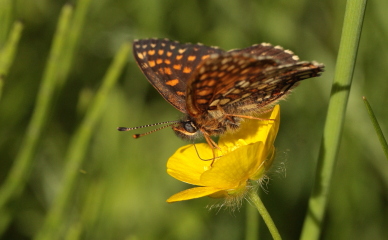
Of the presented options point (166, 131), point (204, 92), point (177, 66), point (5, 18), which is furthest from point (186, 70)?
point (166, 131)

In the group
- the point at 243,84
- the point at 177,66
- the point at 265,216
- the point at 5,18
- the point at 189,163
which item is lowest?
the point at 265,216

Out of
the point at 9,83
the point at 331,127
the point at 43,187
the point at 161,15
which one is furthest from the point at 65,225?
the point at 331,127

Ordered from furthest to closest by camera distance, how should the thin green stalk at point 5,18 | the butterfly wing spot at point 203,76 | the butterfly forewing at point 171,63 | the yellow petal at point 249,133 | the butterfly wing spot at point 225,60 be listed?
1. the thin green stalk at point 5,18
2. the butterfly forewing at point 171,63
3. the yellow petal at point 249,133
4. the butterfly wing spot at point 203,76
5. the butterfly wing spot at point 225,60

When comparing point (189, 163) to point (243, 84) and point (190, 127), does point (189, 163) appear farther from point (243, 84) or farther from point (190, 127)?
point (243, 84)

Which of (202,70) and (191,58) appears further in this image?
(191,58)

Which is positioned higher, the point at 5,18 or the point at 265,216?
the point at 5,18

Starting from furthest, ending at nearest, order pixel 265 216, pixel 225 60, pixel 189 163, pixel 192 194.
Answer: pixel 189 163 → pixel 192 194 → pixel 225 60 → pixel 265 216

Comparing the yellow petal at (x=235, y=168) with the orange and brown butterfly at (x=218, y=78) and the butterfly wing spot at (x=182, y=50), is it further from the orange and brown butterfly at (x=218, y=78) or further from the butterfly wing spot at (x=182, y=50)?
the butterfly wing spot at (x=182, y=50)

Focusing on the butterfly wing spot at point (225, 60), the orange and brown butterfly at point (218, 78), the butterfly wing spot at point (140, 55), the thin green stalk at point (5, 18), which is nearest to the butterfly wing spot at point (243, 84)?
the orange and brown butterfly at point (218, 78)

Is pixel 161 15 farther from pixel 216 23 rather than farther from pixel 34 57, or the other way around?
pixel 34 57
